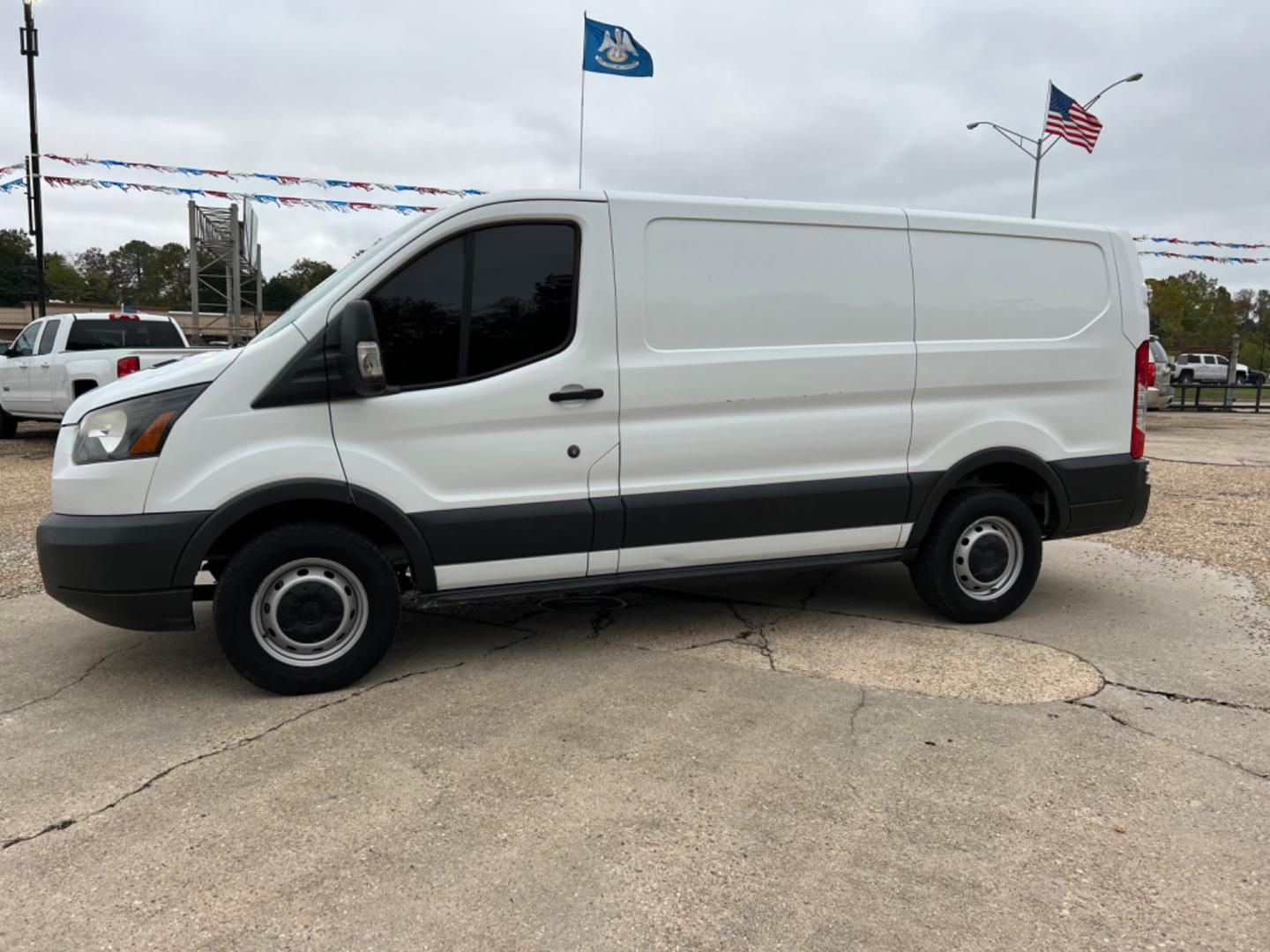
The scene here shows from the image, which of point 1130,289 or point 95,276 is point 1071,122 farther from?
point 95,276

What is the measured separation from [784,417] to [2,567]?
18.5 ft

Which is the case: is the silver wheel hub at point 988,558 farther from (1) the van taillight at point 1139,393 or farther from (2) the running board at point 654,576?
(1) the van taillight at point 1139,393

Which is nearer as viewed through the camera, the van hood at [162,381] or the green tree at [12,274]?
the van hood at [162,381]

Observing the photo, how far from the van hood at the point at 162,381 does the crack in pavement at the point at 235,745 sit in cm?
144

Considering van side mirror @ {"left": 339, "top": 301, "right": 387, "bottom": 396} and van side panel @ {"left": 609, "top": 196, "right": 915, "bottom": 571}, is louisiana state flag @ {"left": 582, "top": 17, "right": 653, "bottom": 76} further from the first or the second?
van side mirror @ {"left": 339, "top": 301, "right": 387, "bottom": 396}

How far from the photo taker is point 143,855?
263 cm

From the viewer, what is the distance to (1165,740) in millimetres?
3422

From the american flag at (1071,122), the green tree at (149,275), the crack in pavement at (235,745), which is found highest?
the green tree at (149,275)

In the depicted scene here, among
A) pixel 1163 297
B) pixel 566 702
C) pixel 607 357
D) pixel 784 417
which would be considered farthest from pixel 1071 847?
pixel 1163 297

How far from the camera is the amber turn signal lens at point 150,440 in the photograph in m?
3.53

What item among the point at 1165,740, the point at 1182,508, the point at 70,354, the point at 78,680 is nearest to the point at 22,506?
the point at 70,354

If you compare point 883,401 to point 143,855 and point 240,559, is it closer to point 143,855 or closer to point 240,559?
point 240,559

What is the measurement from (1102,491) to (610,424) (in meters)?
2.91

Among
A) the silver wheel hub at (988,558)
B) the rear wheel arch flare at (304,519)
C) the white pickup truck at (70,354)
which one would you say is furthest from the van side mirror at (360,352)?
the white pickup truck at (70,354)
